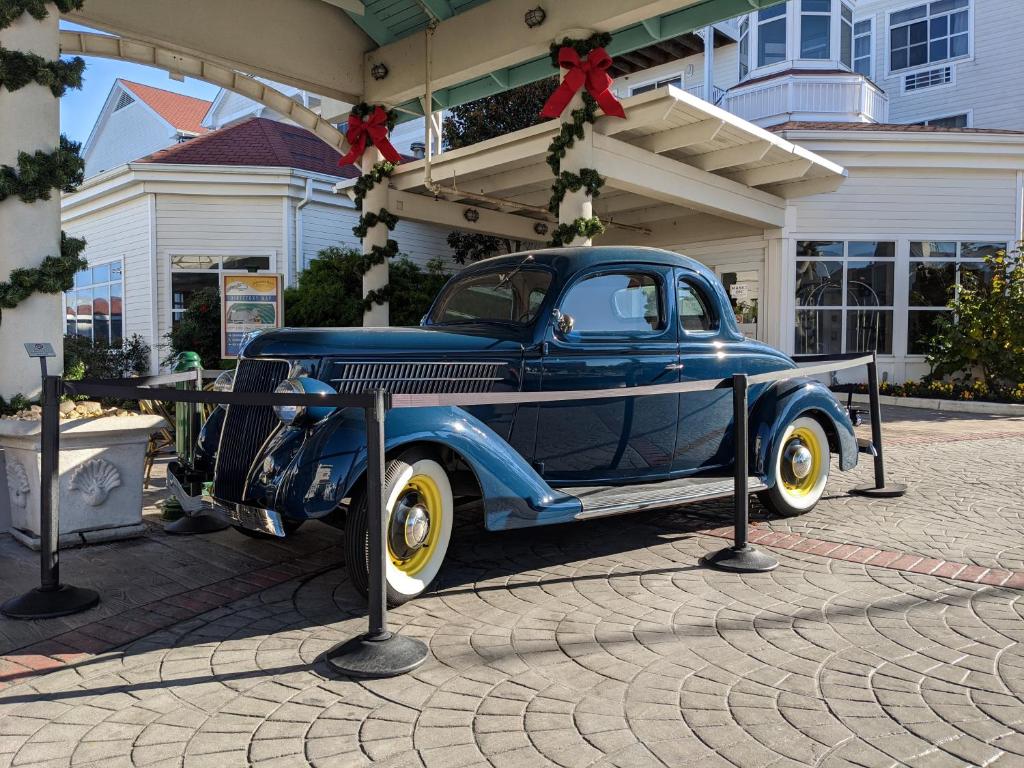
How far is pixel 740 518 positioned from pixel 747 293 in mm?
10947

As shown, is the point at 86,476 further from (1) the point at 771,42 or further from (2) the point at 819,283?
(1) the point at 771,42

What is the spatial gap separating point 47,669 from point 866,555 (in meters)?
4.17

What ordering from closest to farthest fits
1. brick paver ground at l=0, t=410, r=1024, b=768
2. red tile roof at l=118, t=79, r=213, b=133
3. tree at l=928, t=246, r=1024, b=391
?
1. brick paver ground at l=0, t=410, r=1024, b=768
2. tree at l=928, t=246, r=1024, b=391
3. red tile roof at l=118, t=79, r=213, b=133

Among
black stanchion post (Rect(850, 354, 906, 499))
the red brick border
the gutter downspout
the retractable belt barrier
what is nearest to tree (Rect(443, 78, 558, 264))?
the gutter downspout

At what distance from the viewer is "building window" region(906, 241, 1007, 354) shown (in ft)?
46.9

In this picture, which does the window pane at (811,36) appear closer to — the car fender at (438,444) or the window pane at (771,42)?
the window pane at (771,42)

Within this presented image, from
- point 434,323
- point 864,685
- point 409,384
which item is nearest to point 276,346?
point 409,384

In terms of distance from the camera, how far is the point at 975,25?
63.9 ft

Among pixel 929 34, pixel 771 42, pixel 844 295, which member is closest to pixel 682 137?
pixel 844 295

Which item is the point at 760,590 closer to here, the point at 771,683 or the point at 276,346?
the point at 771,683

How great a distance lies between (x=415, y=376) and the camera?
14.0 feet

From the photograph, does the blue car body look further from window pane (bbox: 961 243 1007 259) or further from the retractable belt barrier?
window pane (bbox: 961 243 1007 259)

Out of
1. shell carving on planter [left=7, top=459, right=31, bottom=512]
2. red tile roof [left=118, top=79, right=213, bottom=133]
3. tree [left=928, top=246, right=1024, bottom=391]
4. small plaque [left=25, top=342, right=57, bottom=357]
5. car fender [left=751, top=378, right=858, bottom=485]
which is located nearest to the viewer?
small plaque [left=25, top=342, right=57, bottom=357]

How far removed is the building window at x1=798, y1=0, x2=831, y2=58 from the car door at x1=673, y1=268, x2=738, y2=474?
1585 cm
